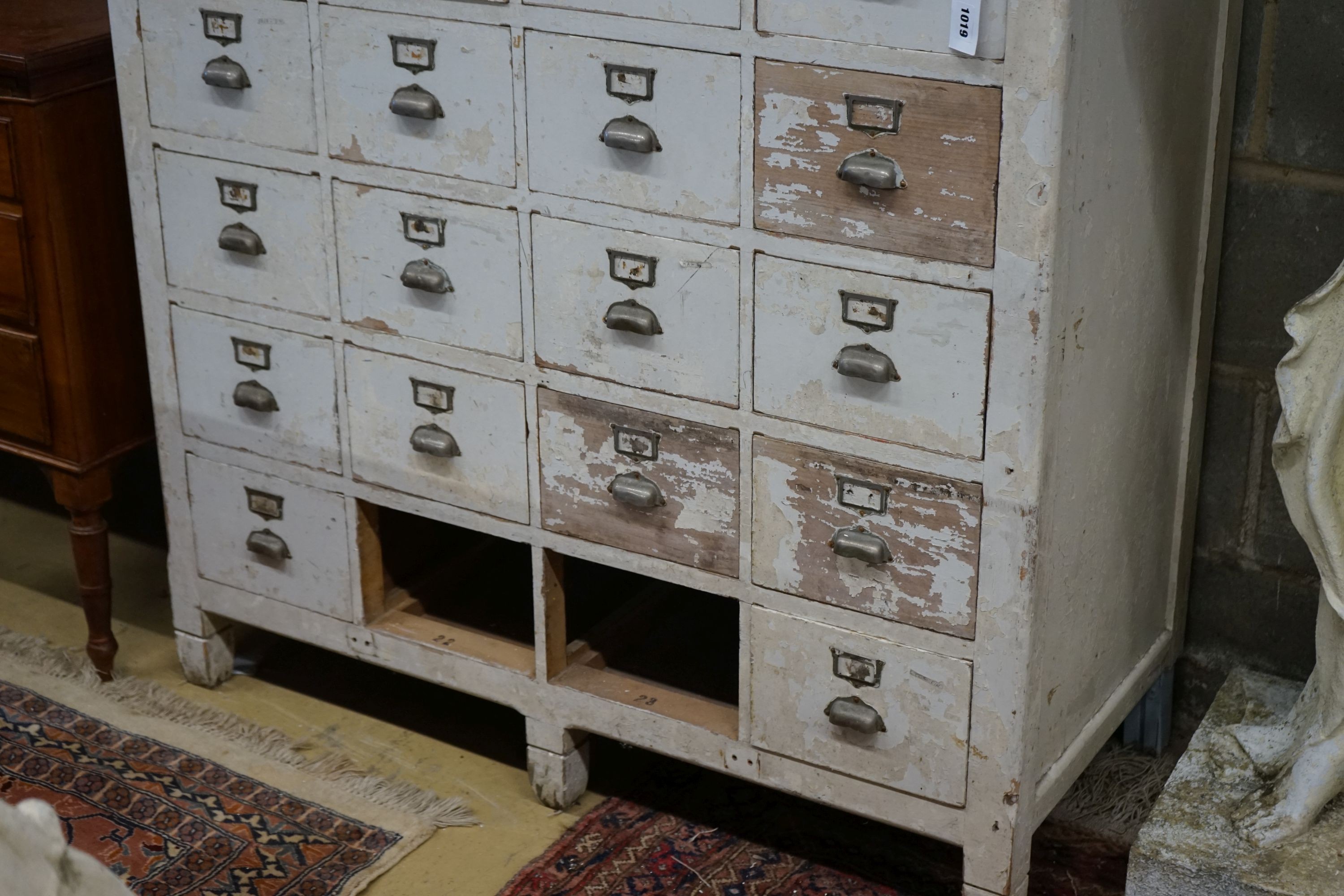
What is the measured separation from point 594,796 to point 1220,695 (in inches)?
38.5

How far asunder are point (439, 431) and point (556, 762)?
0.55m

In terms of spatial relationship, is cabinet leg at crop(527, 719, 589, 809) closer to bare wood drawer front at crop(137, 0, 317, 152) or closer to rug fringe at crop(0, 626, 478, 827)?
rug fringe at crop(0, 626, 478, 827)

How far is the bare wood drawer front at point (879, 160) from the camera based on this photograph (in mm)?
2033

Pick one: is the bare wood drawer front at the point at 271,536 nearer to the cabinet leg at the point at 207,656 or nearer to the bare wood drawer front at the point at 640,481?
the cabinet leg at the point at 207,656

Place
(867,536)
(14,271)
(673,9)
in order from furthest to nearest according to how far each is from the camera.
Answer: (14,271) → (867,536) → (673,9)

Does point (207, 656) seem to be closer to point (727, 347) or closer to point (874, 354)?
point (727, 347)

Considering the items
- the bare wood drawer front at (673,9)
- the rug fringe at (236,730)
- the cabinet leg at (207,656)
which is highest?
the bare wood drawer front at (673,9)

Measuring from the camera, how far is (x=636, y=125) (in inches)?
88.4

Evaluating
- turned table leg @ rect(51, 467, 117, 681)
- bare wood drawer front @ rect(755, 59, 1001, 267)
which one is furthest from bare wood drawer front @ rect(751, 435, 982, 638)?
turned table leg @ rect(51, 467, 117, 681)

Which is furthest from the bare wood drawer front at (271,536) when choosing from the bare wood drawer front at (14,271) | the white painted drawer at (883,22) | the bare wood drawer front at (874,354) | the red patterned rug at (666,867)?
the white painted drawer at (883,22)

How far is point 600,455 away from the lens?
247cm

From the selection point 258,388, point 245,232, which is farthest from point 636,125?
point 258,388

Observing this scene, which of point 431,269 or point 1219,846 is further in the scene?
point 431,269

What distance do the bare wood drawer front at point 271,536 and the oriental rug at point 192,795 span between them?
0.84 feet
